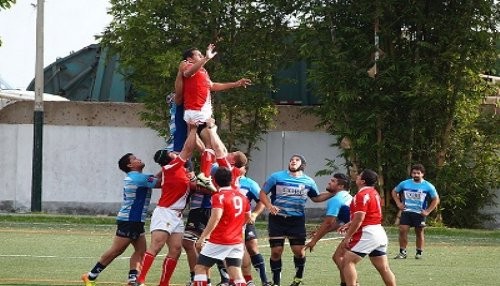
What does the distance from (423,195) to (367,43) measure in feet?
39.5

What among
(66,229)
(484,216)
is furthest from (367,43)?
(66,229)

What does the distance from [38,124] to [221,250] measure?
26271mm

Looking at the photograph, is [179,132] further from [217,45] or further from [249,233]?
[217,45]

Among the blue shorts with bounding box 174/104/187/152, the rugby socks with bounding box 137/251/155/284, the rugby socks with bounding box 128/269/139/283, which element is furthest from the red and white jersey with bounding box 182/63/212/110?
the rugby socks with bounding box 128/269/139/283

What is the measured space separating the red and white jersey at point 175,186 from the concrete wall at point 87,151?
25191mm

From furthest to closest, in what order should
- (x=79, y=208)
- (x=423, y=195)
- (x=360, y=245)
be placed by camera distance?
1. (x=79, y=208)
2. (x=423, y=195)
3. (x=360, y=245)

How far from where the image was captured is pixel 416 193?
29.7 metres

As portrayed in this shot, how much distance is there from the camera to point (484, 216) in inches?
1702

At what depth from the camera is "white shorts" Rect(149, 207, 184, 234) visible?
762 inches

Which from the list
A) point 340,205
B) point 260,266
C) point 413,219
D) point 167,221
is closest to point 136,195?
point 167,221

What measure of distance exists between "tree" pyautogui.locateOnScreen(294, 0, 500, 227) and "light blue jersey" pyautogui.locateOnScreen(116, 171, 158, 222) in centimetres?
2106

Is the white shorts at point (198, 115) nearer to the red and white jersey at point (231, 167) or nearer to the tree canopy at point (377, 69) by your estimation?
the red and white jersey at point (231, 167)

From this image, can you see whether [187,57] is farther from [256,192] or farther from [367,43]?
[367,43]

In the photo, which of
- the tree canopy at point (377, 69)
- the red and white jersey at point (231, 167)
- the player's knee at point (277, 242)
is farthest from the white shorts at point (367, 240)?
the tree canopy at point (377, 69)
